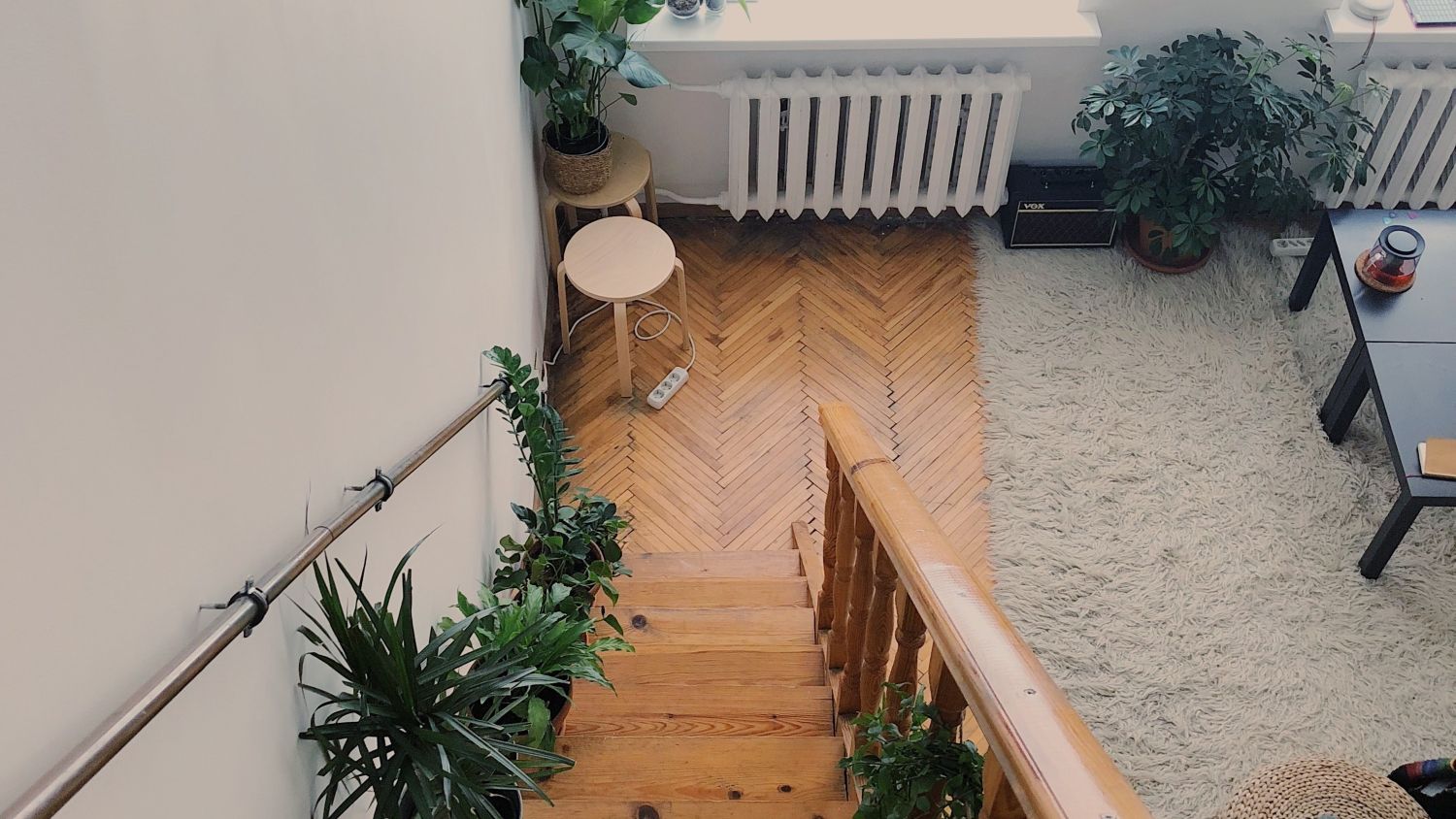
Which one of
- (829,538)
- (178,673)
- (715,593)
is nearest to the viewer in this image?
(178,673)

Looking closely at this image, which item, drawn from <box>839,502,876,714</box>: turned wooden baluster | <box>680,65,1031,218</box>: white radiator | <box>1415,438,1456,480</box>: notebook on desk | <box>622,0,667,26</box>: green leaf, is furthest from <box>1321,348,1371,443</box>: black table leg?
<box>622,0,667,26</box>: green leaf

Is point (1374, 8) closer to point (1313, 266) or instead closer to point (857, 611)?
point (1313, 266)

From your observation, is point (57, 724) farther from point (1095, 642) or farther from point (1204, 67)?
point (1204, 67)

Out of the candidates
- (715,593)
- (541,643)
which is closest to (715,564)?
(715,593)

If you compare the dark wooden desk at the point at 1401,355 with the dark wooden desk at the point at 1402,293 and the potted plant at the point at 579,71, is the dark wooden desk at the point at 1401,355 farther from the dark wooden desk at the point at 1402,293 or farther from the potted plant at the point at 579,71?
the potted plant at the point at 579,71

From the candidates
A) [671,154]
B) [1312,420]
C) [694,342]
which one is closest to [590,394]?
[694,342]

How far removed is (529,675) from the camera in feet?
6.33

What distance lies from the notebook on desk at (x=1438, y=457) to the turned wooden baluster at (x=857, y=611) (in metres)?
1.88

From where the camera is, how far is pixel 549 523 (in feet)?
9.48

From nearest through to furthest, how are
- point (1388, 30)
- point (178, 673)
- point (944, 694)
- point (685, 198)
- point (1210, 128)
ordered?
point (178, 673), point (944, 694), point (1210, 128), point (1388, 30), point (685, 198)

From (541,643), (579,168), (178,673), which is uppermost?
(178,673)

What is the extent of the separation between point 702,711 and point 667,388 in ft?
5.45

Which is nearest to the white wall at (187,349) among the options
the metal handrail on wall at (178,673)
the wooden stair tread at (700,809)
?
the metal handrail on wall at (178,673)

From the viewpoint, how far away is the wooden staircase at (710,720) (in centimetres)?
224
